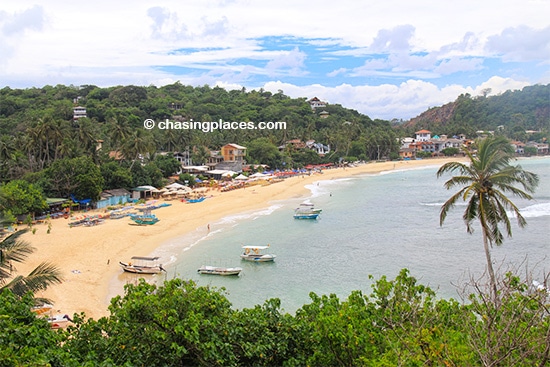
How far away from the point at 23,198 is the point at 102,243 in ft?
26.3

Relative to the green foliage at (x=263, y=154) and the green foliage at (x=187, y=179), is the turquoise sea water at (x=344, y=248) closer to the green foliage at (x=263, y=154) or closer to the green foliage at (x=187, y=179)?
the green foliage at (x=187, y=179)

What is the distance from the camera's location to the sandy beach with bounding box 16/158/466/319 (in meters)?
20.9

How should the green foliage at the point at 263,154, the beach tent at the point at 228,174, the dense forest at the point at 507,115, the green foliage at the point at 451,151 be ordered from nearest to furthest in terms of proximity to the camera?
the beach tent at the point at 228,174
the green foliage at the point at 263,154
the green foliage at the point at 451,151
the dense forest at the point at 507,115

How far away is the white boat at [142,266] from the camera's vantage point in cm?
2427

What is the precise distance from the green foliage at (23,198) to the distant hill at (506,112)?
105811mm

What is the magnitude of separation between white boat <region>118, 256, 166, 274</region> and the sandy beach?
0.52 m

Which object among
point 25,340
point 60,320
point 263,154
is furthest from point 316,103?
point 25,340

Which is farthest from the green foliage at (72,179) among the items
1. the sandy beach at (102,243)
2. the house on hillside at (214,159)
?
the house on hillside at (214,159)

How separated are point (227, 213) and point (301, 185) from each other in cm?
2061

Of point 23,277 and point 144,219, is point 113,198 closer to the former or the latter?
point 144,219

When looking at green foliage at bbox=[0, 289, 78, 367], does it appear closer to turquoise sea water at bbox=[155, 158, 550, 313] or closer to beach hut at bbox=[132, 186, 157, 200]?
turquoise sea water at bbox=[155, 158, 550, 313]

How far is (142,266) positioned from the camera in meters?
24.6

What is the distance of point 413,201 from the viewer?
158 feet

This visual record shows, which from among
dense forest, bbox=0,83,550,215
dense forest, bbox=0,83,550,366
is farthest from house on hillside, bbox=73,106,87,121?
dense forest, bbox=0,83,550,366
